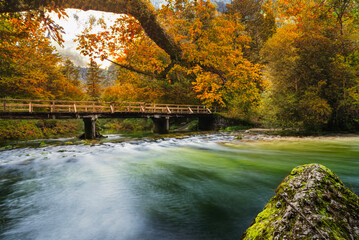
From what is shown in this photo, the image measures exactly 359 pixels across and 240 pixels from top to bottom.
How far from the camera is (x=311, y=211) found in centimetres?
179

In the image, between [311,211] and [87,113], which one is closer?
Result: [311,211]

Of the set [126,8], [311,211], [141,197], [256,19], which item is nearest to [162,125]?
[126,8]

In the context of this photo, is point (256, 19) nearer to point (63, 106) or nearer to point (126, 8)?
point (63, 106)

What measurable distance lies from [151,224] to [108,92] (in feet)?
120

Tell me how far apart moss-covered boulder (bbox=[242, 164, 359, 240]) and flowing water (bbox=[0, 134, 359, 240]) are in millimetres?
833

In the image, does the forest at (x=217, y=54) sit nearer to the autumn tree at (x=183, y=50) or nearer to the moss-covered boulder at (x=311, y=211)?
the autumn tree at (x=183, y=50)

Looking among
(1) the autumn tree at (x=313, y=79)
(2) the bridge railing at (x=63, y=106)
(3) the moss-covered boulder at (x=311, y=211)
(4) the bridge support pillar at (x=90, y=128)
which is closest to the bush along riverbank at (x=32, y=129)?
(2) the bridge railing at (x=63, y=106)

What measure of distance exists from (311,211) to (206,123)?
80.4 feet

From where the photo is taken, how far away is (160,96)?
28.0 m

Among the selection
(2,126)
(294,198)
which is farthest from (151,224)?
(2,126)

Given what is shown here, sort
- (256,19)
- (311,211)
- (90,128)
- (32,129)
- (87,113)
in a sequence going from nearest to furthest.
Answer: (311,211)
(87,113)
(90,128)
(32,129)
(256,19)

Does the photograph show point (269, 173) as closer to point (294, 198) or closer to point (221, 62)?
point (294, 198)

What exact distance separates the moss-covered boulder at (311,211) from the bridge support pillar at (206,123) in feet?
77.0

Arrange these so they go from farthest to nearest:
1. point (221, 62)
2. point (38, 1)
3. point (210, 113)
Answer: point (210, 113), point (221, 62), point (38, 1)
